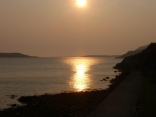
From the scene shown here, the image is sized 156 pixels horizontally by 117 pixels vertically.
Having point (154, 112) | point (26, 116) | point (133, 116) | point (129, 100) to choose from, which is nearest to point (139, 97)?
point (129, 100)

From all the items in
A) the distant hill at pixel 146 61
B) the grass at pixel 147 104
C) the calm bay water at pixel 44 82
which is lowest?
the calm bay water at pixel 44 82

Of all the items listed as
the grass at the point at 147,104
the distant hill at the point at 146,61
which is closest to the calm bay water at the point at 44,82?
the distant hill at the point at 146,61

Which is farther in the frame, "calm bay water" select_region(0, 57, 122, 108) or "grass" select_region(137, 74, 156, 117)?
"calm bay water" select_region(0, 57, 122, 108)

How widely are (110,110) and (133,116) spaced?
1.59m

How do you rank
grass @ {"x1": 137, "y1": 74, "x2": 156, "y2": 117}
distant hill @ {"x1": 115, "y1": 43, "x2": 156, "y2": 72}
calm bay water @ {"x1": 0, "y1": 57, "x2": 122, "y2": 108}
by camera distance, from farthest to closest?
distant hill @ {"x1": 115, "y1": 43, "x2": 156, "y2": 72} → calm bay water @ {"x1": 0, "y1": 57, "x2": 122, "y2": 108} → grass @ {"x1": 137, "y1": 74, "x2": 156, "y2": 117}

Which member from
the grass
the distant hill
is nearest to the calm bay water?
the distant hill

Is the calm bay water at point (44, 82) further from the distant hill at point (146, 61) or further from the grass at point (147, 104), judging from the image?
the grass at point (147, 104)

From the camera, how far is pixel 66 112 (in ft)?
59.4

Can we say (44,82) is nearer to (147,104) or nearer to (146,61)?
(146,61)

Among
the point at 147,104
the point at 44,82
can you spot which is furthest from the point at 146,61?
the point at 147,104

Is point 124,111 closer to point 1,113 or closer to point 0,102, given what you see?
point 1,113

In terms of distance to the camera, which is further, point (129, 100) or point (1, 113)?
point (1, 113)

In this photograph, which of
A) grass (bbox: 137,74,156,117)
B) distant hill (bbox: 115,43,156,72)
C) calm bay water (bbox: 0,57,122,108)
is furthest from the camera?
distant hill (bbox: 115,43,156,72)

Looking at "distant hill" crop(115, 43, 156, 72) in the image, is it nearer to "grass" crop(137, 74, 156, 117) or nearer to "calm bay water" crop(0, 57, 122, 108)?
"calm bay water" crop(0, 57, 122, 108)
